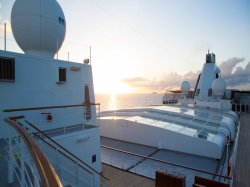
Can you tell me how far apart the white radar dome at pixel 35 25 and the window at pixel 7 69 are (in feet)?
6.75

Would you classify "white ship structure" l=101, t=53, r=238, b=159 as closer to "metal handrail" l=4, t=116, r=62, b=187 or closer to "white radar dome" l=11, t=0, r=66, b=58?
"white radar dome" l=11, t=0, r=66, b=58

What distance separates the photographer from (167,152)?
11.9 meters

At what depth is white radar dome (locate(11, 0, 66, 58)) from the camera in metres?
7.64

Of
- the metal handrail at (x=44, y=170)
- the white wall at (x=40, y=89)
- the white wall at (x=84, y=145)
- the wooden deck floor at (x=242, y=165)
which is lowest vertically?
the wooden deck floor at (x=242, y=165)

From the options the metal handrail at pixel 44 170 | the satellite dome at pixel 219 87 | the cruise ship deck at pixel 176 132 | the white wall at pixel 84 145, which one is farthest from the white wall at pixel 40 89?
the satellite dome at pixel 219 87

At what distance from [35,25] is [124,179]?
7.43m

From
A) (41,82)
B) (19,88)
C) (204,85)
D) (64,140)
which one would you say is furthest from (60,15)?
(204,85)

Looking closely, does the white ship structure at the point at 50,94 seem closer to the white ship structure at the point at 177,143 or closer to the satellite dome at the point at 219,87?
the white ship structure at the point at 177,143

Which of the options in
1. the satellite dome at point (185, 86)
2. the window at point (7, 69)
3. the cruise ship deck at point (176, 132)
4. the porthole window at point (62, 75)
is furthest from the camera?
the satellite dome at point (185, 86)

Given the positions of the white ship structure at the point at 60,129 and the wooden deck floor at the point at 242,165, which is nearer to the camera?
the white ship structure at the point at 60,129

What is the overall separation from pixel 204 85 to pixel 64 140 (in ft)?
89.1

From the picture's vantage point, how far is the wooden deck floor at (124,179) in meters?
7.64

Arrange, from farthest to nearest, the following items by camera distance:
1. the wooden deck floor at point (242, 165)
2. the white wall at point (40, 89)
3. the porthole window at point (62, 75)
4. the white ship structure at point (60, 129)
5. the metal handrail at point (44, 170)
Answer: the porthole window at point (62, 75) → the wooden deck floor at point (242, 165) → the white wall at point (40, 89) → the white ship structure at point (60, 129) → the metal handrail at point (44, 170)

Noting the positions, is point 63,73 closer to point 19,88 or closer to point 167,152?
point 19,88
